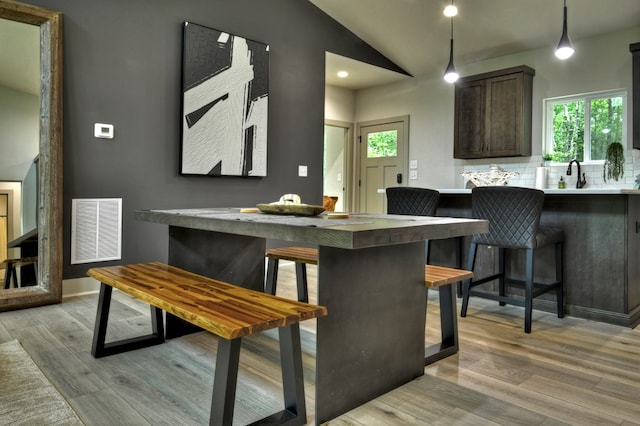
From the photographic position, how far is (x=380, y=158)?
6.95 metres

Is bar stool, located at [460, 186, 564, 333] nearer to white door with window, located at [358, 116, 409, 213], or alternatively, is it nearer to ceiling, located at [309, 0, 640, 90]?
ceiling, located at [309, 0, 640, 90]

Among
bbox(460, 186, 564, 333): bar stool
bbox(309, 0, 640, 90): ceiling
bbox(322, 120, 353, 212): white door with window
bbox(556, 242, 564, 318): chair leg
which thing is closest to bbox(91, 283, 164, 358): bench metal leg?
bbox(460, 186, 564, 333): bar stool

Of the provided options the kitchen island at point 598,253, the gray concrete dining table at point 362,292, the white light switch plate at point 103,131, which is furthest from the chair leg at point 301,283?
the white light switch plate at point 103,131

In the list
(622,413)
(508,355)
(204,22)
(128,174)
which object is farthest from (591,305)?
(204,22)

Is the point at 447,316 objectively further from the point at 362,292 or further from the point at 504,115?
the point at 504,115

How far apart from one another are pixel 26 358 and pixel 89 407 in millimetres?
732

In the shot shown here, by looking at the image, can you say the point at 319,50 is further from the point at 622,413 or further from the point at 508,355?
the point at 622,413

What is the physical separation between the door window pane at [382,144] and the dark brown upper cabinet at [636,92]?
3.07m

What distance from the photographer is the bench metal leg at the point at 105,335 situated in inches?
88.8

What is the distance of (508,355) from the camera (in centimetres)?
238

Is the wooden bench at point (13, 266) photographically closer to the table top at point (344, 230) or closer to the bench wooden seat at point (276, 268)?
the bench wooden seat at point (276, 268)

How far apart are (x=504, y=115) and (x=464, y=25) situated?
1.14 meters

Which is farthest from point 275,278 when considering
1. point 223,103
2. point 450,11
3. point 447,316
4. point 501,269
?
point 450,11

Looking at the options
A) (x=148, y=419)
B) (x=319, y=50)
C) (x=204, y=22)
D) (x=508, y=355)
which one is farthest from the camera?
(x=319, y=50)
